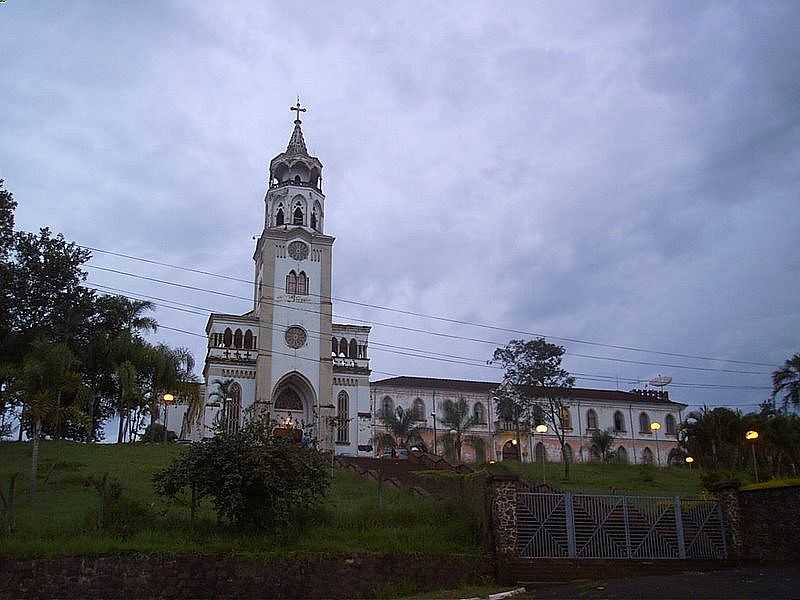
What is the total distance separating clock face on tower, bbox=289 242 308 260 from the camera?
55.1 meters

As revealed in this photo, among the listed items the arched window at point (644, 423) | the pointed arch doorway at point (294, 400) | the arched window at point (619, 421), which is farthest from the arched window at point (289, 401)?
the arched window at point (644, 423)

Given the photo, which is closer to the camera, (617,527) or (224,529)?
(224,529)

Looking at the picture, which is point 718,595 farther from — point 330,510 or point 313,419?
point 313,419

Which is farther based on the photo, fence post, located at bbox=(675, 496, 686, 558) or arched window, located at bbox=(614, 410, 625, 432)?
arched window, located at bbox=(614, 410, 625, 432)

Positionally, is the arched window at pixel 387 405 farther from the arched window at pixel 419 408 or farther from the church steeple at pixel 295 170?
the church steeple at pixel 295 170

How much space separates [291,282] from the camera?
54562 millimetres

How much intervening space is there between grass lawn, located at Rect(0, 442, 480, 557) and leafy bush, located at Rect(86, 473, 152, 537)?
0.19 meters

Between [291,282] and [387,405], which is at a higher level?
[291,282]

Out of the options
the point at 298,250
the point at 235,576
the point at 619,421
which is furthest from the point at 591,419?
the point at 235,576

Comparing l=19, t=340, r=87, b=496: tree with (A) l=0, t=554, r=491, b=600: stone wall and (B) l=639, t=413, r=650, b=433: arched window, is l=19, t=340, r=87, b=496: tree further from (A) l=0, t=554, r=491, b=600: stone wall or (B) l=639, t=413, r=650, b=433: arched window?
(B) l=639, t=413, r=650, b=433: arched window

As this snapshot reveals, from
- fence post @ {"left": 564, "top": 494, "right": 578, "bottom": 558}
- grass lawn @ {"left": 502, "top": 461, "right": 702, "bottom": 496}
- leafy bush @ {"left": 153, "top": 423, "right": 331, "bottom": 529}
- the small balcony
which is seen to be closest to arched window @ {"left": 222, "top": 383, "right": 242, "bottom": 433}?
the small balcony

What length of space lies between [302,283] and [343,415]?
9.43m

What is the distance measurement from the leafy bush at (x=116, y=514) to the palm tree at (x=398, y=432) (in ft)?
116

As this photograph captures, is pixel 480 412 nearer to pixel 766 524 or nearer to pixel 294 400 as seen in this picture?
pixel 294 400
